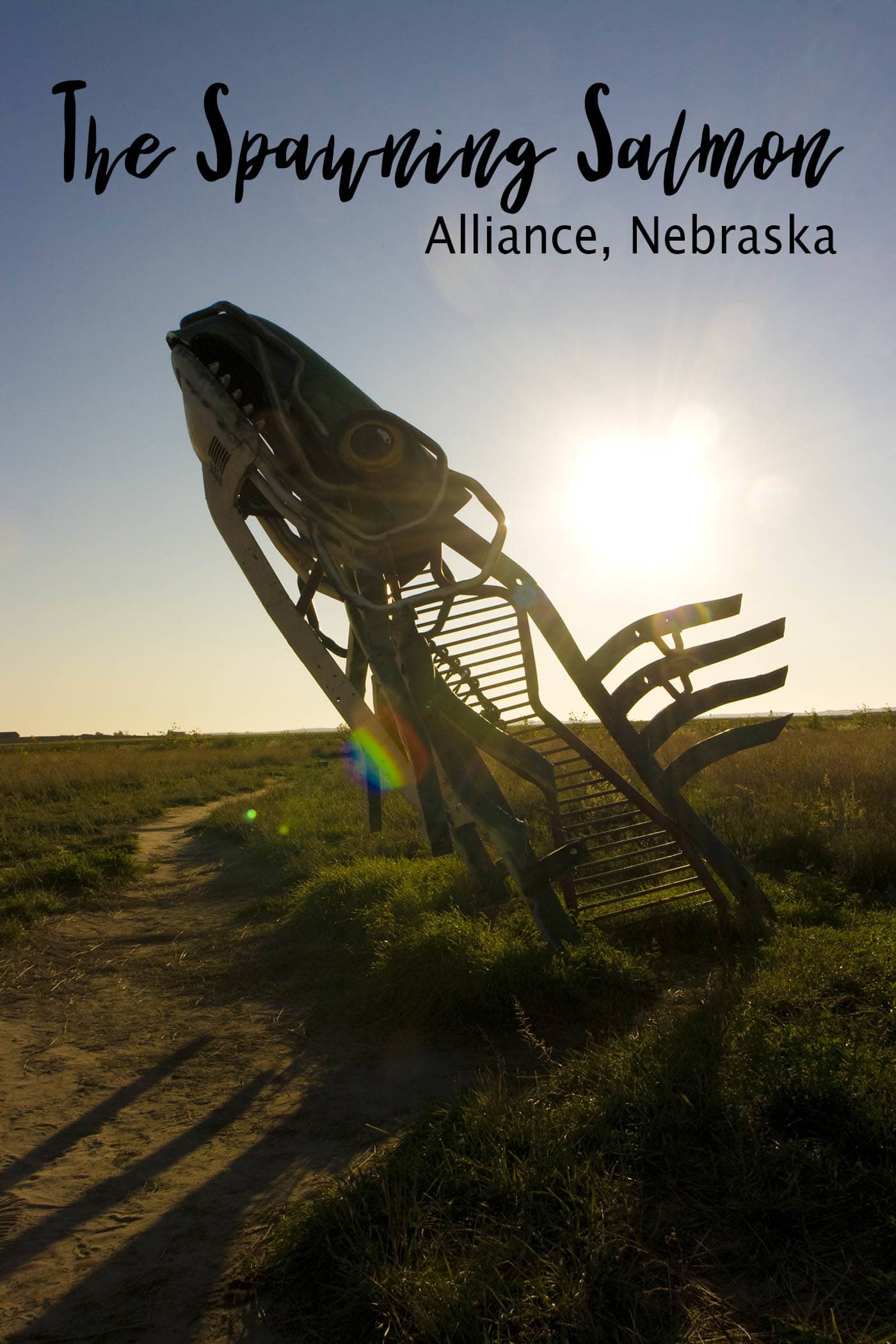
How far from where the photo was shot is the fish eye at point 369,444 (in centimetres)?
566

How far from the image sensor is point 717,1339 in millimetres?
2223

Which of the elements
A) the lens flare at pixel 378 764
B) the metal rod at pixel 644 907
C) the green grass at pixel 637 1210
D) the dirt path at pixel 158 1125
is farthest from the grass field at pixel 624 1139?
the lens flare at pixel 378 764

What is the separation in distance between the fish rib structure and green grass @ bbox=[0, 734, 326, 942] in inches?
165

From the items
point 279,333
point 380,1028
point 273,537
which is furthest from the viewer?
point 273,537

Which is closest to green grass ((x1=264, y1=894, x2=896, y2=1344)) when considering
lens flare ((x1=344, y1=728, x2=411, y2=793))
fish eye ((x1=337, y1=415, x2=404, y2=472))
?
lens flare ((x1=344, y1=728, x2=411, y2=793))

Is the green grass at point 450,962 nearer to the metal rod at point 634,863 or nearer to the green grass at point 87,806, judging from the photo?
the metal rod at point 634,863

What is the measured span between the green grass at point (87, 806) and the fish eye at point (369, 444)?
4922 millimetres

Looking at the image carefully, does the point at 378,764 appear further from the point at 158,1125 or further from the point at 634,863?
the point at 158,1125

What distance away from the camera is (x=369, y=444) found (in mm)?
5688

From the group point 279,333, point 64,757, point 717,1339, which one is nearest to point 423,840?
point 279,333

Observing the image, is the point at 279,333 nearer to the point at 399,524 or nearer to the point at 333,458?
the point at 333,458

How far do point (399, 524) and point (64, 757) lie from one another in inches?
1001

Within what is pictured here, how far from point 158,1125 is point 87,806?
12.8 meters

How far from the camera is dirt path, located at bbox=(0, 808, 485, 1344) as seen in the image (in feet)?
8.80
